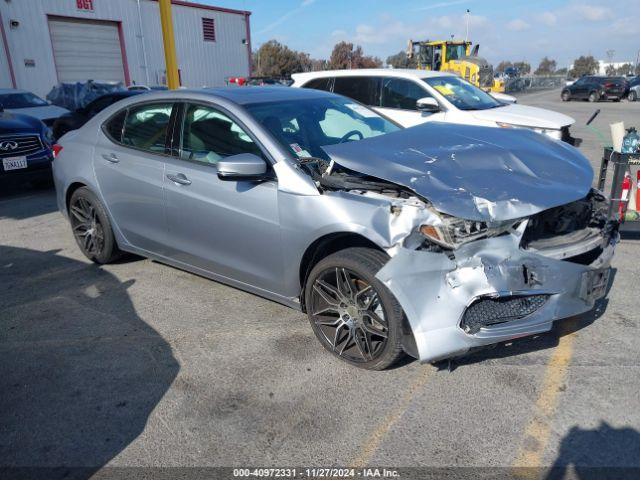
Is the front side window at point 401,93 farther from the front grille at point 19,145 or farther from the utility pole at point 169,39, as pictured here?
the front grille at point 19,145

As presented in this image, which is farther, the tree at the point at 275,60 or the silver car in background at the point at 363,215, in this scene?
the tree at the point at 275,60

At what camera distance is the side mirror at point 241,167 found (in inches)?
131

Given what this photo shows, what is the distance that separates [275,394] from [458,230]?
1405 mm

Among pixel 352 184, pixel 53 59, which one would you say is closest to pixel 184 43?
pixel 53 59

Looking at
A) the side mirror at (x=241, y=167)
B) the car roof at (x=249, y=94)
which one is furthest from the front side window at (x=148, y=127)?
the side mirror at (x=241, y=167)

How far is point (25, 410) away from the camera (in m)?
3.00

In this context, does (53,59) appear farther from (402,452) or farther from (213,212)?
(402,452)

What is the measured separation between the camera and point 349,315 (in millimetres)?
3223

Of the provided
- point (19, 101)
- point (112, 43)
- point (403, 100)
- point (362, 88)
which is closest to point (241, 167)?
point (403, 100)

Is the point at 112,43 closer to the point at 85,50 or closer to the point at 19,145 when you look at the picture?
the point at 85,50

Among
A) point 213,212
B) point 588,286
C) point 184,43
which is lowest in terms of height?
point 588,286

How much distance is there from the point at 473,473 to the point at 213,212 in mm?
2392

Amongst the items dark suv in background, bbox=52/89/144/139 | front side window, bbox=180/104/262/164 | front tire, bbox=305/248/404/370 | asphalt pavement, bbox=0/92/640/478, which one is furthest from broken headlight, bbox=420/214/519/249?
dark suv in background, bbox=52/89/144/139

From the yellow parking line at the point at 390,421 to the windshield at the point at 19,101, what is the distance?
1226 cm
